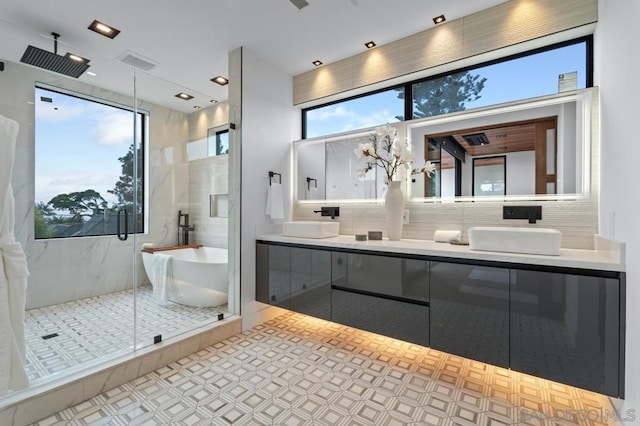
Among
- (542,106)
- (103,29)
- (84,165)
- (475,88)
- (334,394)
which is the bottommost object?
(334,394)

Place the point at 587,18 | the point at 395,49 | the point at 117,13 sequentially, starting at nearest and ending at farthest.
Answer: the point at 587,18 < the point at 117,13 < the point at 395,49

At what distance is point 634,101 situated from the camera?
123 cm

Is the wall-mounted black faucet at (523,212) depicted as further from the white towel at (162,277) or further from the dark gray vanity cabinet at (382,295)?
the white towel at (162,277)

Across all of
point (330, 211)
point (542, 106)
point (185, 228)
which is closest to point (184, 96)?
point (185, 228)

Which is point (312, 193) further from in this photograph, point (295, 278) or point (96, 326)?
point (96, 326)

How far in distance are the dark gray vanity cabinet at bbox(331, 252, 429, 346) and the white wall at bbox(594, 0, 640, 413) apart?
0.97 m

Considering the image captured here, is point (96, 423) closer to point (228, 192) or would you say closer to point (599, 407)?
point (228, 192)

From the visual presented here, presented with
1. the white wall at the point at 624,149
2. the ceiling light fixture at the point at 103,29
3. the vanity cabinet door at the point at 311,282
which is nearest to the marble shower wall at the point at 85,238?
the ceiling light fixture at the point at 103,29

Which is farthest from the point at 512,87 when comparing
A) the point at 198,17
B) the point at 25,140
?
the point at 25,140

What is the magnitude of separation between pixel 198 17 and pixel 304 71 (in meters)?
1.29

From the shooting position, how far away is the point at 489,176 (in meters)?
2.32

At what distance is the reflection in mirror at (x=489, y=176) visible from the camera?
7.44ft

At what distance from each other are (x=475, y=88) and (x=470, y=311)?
190 cm

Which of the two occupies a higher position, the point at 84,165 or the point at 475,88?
the point at 475,88
